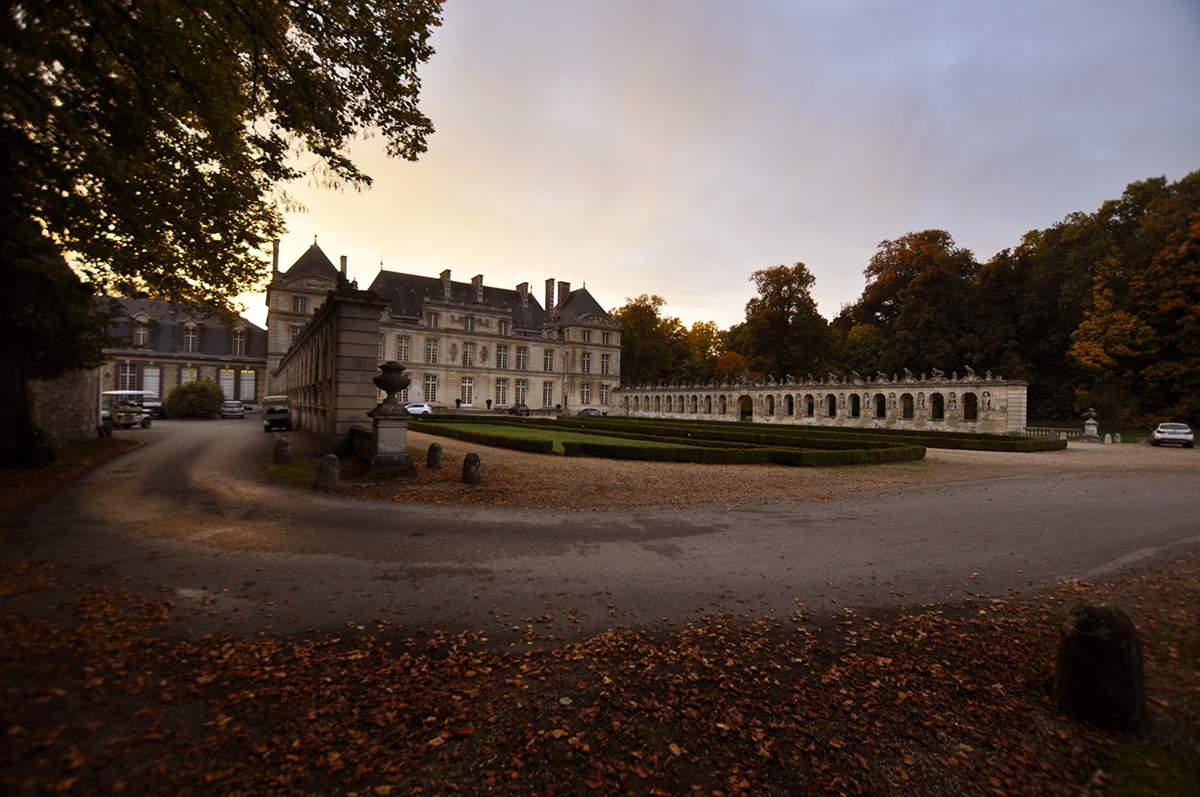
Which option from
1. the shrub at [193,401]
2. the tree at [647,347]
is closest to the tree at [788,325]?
the tree at [647,347]

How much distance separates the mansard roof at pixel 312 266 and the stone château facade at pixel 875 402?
34.9 metres

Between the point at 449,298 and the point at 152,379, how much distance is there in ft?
83.1

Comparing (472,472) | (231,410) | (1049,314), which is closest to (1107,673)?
(472,472)

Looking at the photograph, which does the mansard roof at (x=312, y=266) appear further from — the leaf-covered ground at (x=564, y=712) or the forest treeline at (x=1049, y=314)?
the leaf-covered ground at (x=564, y=712)

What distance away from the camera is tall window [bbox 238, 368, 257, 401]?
155 feet

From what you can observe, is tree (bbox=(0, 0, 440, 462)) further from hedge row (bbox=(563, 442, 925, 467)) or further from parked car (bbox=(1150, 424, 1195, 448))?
parked car (bbox=(1150, 424, 1195, 448))

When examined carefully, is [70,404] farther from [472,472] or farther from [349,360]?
[472,472]

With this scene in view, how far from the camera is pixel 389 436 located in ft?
31.6

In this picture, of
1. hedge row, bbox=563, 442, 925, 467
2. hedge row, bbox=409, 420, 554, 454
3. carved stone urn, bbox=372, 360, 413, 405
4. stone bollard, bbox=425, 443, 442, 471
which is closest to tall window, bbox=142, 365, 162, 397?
hedge row, bbox=409, 420, 554, 454

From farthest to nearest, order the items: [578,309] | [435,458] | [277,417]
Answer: [578,309] < [277,417] < [435,458]

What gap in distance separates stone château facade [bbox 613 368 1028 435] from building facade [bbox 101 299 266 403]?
38.8 metres

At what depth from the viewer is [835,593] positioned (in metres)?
4.66

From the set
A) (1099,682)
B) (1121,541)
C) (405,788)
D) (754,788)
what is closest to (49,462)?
(405,788)

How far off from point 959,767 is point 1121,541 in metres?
6.34
